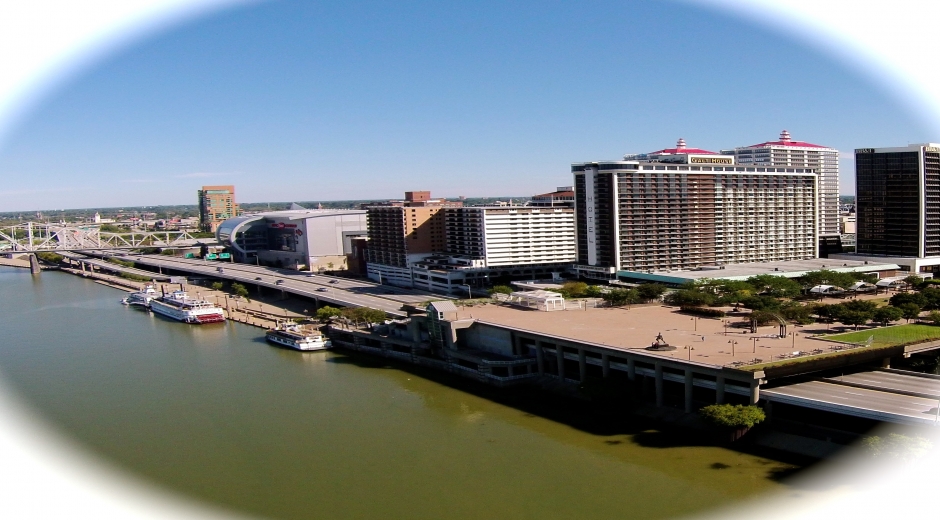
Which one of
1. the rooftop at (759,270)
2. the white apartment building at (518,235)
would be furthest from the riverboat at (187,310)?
the rooftop at (759,270)

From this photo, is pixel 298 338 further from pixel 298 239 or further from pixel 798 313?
pixel 298 239

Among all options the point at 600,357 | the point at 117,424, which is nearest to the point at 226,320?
the point at 117,424

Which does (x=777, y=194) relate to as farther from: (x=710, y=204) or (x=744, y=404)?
(x=744, y=404)

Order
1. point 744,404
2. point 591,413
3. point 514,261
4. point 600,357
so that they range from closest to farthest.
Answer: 1. point 744,404
2. point 591,413
3. point 600,357
4. point 514,261

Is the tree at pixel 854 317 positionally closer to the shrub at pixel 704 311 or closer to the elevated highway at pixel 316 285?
the shrub at pixel 704 311

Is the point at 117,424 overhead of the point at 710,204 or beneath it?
beneath

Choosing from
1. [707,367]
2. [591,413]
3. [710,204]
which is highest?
[710,204]
